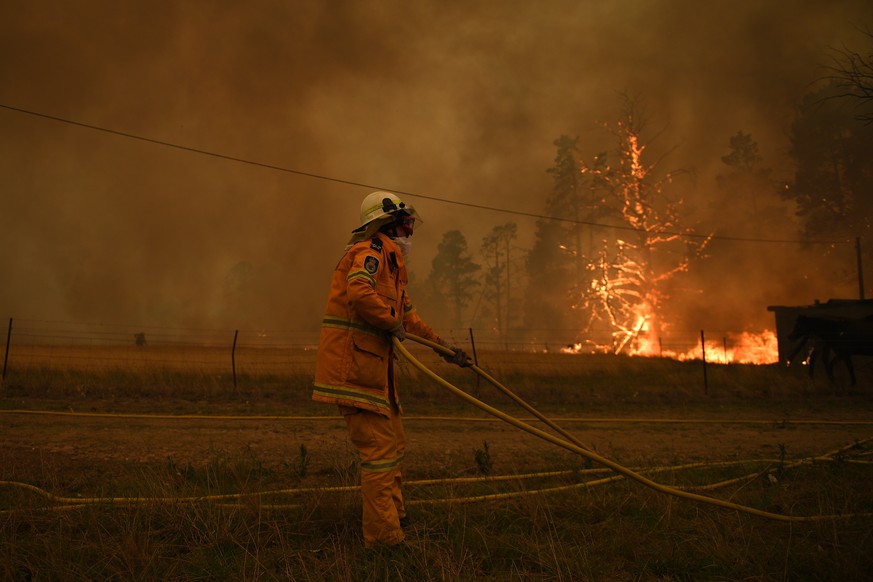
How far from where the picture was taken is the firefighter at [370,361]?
10.2ft

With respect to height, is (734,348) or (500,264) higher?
(500,264)

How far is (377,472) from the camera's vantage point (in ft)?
10.3

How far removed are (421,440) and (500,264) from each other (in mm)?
48837

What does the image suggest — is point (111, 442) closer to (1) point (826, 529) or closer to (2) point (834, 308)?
(1) point (826, 529)

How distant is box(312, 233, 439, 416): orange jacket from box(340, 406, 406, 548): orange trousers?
0.39ft

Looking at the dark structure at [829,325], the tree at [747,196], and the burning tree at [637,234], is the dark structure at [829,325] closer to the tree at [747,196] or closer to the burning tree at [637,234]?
the burning tree at [637,234]

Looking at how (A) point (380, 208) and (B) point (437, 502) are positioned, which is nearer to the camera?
(A) point (380, 208)

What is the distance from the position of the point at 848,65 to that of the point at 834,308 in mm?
10997

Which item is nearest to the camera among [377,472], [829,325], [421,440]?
[377,472]

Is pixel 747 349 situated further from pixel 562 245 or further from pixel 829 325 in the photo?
pixel 562 245

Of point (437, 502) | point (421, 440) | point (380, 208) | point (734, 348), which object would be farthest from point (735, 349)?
point (380, 208)

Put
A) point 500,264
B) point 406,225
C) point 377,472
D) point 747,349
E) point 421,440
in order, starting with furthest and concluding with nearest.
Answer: point 500,264, point 747,349, point 421,440, point 406,225, point 377,472

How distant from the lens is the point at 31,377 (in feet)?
38.2

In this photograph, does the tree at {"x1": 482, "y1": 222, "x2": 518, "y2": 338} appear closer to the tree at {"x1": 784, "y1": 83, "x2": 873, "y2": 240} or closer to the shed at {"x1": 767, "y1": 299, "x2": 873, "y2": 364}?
the tree at {"x1": 784, "y1": 83, "x2": 873, "y2": 240}
